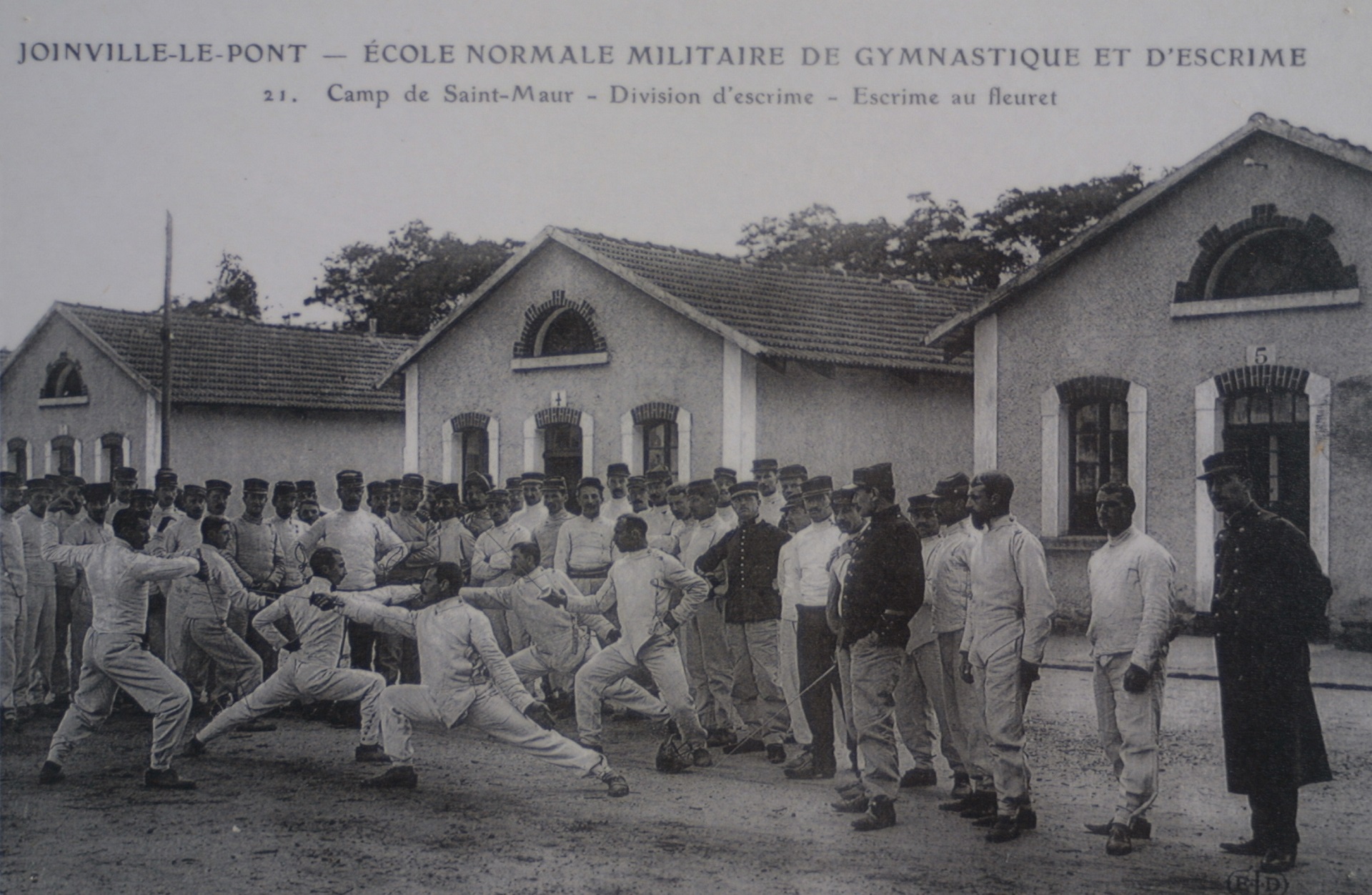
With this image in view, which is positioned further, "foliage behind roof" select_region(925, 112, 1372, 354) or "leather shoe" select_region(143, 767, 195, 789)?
"foliage behind roof" select_region(925, 112, 1372, 354)

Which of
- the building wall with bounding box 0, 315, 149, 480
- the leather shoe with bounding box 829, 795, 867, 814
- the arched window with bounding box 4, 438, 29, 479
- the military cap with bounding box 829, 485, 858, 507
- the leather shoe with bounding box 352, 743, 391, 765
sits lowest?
the leather shoe with bounding box 352, 743, 391, 765

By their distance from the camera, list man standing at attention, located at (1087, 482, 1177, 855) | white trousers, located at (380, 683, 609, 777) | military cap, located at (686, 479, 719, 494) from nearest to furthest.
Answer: man standing at attention, located at (1087, 482, 1177, 855) → white trousers, located at (380, 683, 609, 777) → military cap, located at (686, 479, 719, 494)

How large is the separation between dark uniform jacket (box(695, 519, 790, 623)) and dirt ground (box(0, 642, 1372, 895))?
2.88 ft

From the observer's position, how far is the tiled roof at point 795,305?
12.9m

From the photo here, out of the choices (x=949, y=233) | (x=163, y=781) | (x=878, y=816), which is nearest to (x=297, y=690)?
(x=163, y=781)

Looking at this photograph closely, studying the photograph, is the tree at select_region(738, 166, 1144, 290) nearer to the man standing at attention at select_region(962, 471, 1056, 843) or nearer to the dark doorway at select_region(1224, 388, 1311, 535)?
the dark doorway at select_region(1224, 388, 1311, 535)

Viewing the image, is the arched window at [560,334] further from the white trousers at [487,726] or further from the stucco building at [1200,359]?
the white trousers at [487,726]

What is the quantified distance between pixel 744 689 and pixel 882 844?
2.21 meters

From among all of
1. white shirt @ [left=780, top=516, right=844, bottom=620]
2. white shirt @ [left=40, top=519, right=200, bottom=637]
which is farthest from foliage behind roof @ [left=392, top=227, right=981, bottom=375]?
white shirt @ [left=40, top=519, right=200, bottom=637]

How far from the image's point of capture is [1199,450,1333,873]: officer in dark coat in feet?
15.6

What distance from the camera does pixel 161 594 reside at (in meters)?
8.54

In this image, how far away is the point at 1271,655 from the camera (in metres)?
4.83

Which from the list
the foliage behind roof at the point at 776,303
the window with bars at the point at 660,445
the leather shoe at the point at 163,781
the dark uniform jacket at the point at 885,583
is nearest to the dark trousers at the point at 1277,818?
the dark uniform jacket at the point at 885,583

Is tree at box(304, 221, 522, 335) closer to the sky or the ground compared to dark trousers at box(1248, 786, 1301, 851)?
closer to the sky
